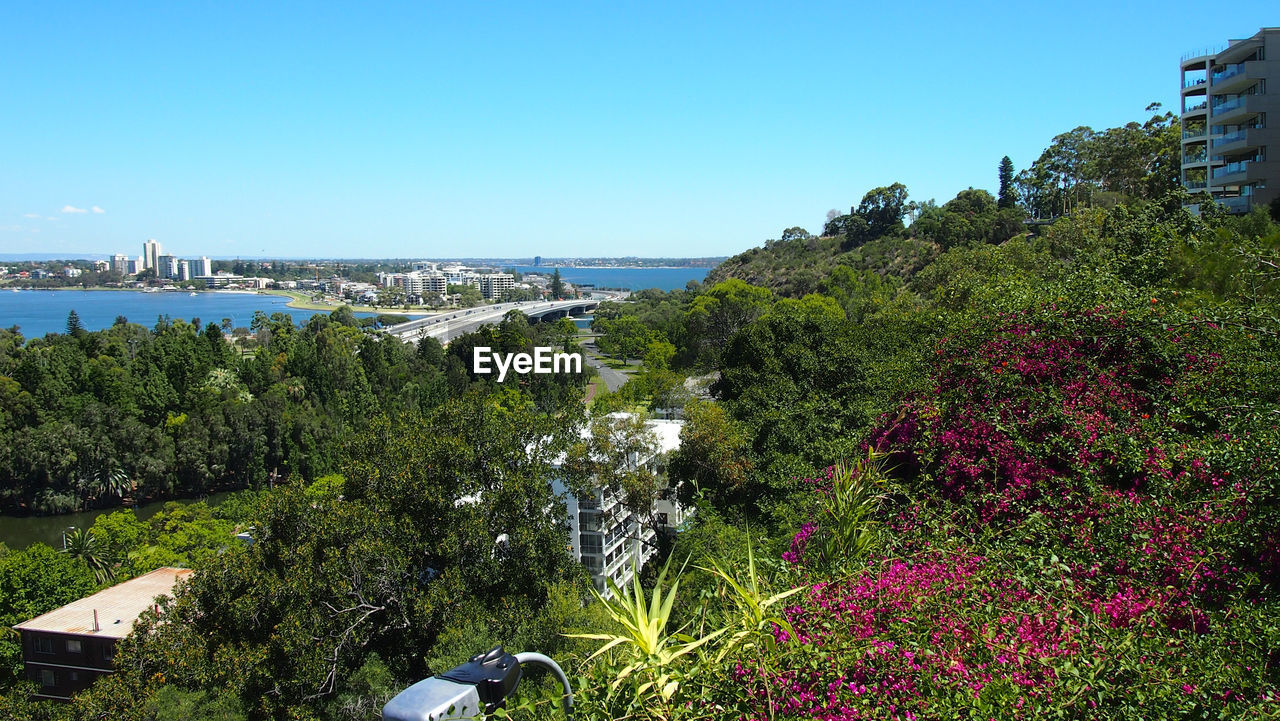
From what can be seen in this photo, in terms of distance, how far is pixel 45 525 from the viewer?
28094 mm

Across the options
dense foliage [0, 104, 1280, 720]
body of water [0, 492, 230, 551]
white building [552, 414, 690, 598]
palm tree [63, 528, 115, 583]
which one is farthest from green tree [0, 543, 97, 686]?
body of water [0, 492, 230, 551]

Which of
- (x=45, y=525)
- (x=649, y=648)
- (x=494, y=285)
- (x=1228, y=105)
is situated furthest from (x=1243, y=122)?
(x=494, y=285)

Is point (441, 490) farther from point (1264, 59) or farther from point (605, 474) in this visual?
point (1264, 59)

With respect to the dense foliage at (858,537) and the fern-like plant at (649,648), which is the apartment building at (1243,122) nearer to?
the dense foliage at (858,537)

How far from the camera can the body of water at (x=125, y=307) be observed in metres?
100

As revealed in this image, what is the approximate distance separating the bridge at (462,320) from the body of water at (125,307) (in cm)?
2316

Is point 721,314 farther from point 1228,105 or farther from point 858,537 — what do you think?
point 858,537

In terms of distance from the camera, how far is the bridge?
62.2 meters

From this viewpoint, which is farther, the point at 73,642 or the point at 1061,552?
the point at 73,642

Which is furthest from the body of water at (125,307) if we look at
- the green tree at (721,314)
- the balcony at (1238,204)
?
the balcony at (1238,204)

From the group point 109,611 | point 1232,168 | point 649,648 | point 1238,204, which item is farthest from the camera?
point 1232,168

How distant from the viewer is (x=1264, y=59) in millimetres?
20453

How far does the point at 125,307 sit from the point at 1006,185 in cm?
13808

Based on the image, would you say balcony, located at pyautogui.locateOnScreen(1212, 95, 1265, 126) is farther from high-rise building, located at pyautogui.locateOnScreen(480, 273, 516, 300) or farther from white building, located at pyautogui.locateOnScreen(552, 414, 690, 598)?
high-rise building, located at pyautogui.locateOnScreen(480, 273, 516, 300)
